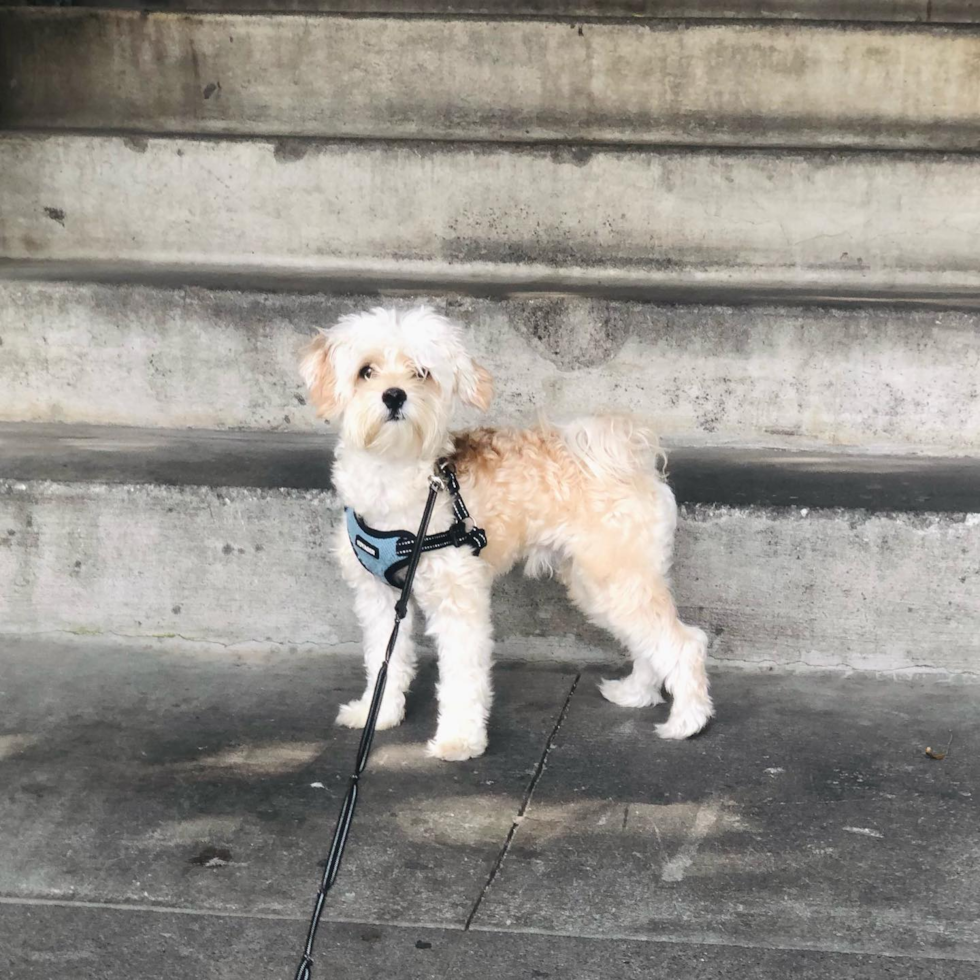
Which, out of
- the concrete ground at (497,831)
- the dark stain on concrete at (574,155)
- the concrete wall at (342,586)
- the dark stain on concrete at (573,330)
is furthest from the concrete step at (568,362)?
the concrete ground at (497,831)

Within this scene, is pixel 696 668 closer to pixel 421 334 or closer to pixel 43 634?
pixel 421 334

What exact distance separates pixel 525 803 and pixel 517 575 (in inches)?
47.3

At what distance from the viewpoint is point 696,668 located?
13.9ft

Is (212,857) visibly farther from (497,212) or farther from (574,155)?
(574,155)

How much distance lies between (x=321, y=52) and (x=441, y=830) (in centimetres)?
527

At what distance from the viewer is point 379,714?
4.35 metres

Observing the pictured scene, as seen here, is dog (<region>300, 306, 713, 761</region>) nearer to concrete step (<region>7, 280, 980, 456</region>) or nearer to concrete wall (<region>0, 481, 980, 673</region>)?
concrete wall (<region>0, 481, 980, 673</region>)

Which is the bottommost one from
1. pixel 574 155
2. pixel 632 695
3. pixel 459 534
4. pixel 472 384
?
pixel 632 695

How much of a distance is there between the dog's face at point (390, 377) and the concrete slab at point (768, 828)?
3.92ft

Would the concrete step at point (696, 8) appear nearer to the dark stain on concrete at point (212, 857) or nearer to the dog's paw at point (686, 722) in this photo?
the dog's paw at point (686, 722)

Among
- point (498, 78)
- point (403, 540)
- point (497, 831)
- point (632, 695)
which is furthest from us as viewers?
point (498, 78)

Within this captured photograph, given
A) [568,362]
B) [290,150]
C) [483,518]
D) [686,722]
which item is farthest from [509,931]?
[290,150]

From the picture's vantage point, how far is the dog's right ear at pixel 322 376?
3863mm

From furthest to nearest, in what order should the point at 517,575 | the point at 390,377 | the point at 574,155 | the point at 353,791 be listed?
the point at 574,155 < the point at 517,575 < the point at 390,377 < the point at 353,791
